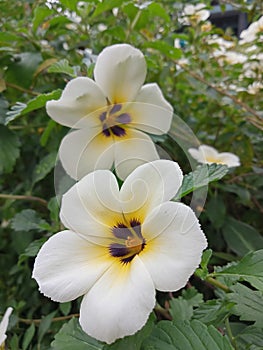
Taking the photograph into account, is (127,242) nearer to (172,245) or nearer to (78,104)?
(172,245)

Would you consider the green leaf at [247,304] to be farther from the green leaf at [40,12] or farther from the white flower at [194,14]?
the white flower at [194,14]

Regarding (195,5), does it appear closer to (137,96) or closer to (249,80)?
(249,80)

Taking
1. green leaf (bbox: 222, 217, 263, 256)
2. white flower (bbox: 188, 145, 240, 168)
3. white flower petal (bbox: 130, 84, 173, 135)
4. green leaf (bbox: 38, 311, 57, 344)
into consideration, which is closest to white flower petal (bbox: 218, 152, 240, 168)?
white flower (bbox: 188, 145, 240, 168)

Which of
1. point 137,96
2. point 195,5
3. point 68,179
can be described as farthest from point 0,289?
point 195,5

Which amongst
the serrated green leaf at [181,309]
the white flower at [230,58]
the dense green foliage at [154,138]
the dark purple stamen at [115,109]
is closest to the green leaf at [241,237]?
the dense green foliage at [154,138]

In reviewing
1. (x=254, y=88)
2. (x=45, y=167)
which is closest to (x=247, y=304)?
(x=45, y=167)
